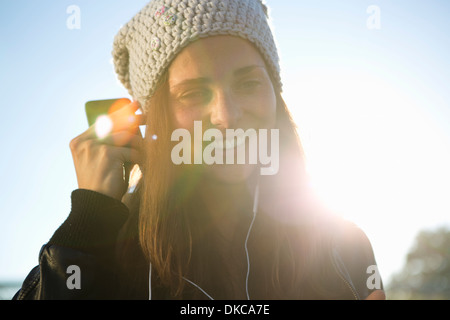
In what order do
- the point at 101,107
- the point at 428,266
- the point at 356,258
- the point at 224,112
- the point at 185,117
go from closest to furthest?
the point at 224,112, the point at 185,117, the point at 356,258, the point at 101,107, the point at 428,266

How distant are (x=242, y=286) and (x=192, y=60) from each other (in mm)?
1180

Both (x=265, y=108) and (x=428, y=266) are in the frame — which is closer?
(x=265, y=108)

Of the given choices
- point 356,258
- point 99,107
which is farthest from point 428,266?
point 99,107

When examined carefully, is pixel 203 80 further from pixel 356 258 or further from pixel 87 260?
pixel 356 258

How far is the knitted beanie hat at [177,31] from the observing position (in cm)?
209

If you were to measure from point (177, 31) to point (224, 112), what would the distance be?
Answer: 0.55 metres

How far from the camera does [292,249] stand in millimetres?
2111

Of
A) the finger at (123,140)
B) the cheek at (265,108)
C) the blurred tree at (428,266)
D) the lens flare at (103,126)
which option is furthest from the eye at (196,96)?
the blurred tree at (428,266)

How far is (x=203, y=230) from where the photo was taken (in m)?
2.19

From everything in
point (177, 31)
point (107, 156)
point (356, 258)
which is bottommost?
point (356, 258)

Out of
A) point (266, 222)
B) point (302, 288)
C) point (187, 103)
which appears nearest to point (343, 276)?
point (302, 288)

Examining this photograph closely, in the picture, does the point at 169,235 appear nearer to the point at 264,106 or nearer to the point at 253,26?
the point at 264,106

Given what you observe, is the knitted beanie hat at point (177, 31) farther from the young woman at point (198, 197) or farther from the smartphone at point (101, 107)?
the smartphone at point (101, 107)

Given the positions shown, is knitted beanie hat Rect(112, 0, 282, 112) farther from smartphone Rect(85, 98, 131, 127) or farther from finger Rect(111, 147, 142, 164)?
finger Rect(111, 147, 142, 164)
